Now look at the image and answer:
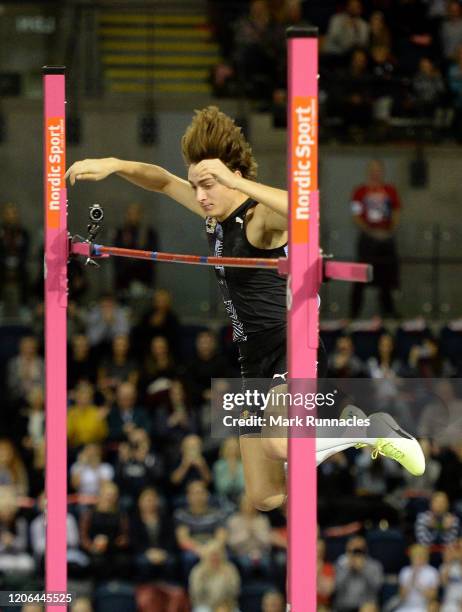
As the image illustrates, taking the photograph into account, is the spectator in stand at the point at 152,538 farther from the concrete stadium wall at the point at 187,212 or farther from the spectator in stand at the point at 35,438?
the concrete stadium wall at the point at 187,212

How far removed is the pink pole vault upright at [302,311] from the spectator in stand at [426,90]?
10.5m

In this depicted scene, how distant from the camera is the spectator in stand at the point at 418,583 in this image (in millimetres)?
11570

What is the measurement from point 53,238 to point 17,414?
691cm

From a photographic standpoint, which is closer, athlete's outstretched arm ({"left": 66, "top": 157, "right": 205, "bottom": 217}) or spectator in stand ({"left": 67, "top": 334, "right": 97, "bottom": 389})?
athlete's outstretched arm ({"left": 66, "top": 157, "right": 205, "bottom": 217})

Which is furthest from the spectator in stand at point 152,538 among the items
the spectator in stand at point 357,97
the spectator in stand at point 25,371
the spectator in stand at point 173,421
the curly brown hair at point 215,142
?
the curly brown hair at point 215,142

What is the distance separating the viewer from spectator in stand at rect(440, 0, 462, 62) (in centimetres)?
1609

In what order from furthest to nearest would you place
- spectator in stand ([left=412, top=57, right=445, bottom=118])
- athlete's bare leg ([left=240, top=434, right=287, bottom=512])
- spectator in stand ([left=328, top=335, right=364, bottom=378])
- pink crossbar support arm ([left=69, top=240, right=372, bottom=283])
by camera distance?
spectator in stand ([left=412, top=57, right=445, bottom=118]), spectator in stand ([left=328, top=335, right=364, bottom=378]), athlete's bare leg ([left=240, top=434, right=287, bottom=512]), pink crossbar support arm ([left=69, top=240, right=372, bottom=283])

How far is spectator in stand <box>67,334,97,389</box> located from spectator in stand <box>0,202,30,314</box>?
129 centimetres

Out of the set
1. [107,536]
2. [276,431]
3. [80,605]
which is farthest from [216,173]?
[107,536]

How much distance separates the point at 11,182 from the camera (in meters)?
15.6

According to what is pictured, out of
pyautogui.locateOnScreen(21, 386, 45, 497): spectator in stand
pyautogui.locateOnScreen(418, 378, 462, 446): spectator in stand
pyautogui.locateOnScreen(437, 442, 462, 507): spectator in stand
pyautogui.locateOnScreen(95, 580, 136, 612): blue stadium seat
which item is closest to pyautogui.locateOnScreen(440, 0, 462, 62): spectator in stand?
pyautogui.locateOnScreen(418, 378, 462, 446): spectator in stand

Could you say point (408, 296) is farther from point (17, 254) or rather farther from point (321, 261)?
point (321, 261)

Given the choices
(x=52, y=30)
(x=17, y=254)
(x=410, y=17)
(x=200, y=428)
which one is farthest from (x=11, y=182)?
(x=410, y=17)

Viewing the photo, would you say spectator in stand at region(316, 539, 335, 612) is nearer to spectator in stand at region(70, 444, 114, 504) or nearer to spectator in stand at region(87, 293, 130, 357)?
spectator in stand at region(70, 444, 114, 504)
